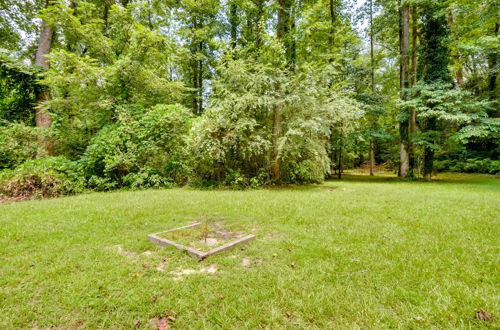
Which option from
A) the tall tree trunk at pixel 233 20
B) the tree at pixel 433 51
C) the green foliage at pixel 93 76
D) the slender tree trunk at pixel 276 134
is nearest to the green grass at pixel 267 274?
the slender tree trunk at pixel 276 134

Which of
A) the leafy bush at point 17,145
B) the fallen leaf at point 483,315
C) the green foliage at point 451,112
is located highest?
the green foliage at point 451,112

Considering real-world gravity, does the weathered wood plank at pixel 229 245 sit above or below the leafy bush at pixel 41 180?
below

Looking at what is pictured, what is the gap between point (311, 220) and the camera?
4.62 meters

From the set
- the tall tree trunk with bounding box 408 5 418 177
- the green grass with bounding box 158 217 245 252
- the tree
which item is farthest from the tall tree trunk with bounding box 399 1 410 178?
the green grass with bounding box 158 217 245 252

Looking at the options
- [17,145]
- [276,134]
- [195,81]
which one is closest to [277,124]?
[276,134]

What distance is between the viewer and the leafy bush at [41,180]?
7238 mm

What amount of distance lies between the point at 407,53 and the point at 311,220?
12.7m

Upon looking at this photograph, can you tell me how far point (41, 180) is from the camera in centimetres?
746

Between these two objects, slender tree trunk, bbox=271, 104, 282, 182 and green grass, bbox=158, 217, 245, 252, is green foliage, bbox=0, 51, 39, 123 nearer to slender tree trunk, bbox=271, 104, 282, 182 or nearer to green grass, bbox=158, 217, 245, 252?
slender tree trunk, bbox=271, 104, 282, 182

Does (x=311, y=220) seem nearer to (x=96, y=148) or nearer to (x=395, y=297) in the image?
(x=395, y=297)

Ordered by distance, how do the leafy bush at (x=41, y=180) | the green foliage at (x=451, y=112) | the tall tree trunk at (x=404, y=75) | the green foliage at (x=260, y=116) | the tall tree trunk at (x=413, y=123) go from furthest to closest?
the tall tree trunk at (x=413, y=123) → the tall tree trunk at (x=404, y=75) → the green foliage at (x=451, y=112) → the green foliage at (x=260, y=116) → the leafy bush at (x=41, y=180)

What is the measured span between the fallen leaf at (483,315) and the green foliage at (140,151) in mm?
8809

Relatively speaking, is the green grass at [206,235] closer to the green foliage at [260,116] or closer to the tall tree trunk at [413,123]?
the green foliage at [260,116]

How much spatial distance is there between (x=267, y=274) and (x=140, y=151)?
8.20m
